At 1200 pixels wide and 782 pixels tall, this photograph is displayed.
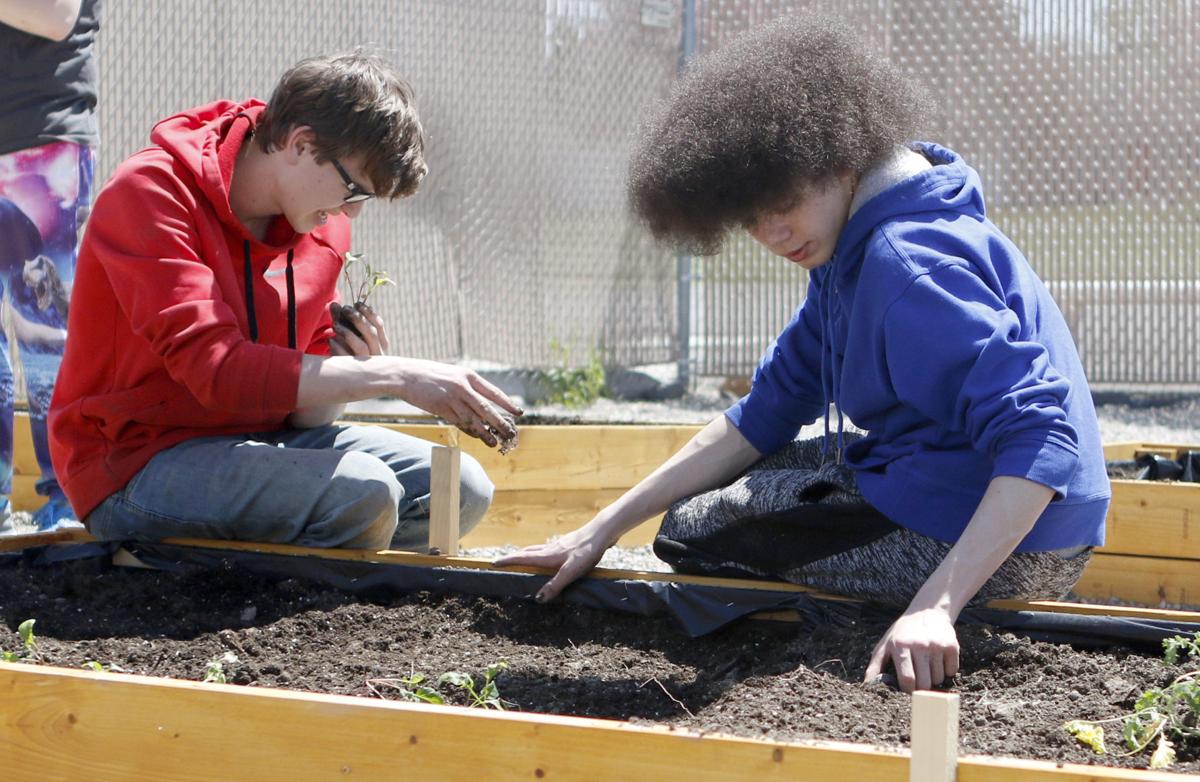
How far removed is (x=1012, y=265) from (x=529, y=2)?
19.2ft

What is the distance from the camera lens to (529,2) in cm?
775

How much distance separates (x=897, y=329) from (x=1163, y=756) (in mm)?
816

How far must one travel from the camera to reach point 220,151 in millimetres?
3025

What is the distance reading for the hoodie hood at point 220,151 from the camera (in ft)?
9.72

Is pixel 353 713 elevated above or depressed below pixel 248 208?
below

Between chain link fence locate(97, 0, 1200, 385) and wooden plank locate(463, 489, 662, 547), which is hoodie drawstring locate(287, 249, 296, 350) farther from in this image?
chain link fence locate(97, 0, 1200, 385)

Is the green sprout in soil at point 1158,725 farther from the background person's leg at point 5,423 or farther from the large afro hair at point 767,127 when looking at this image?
the background person's leg at point 5,423

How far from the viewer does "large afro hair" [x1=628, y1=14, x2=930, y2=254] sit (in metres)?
2.37

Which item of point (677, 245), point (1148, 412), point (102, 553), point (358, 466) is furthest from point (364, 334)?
point (1148, 412)

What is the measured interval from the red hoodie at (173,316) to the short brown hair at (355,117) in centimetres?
19

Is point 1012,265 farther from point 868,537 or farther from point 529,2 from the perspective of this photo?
point 529,2

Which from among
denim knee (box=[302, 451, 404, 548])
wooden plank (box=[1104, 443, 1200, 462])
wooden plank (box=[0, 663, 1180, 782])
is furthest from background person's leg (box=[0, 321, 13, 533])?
wooden plank (box=[1104, 443, 1200, 462])

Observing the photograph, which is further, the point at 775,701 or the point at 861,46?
the point at 861,46

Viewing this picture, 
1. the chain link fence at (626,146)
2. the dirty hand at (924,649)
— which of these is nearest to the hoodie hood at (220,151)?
the dirty hand at (924,649)
